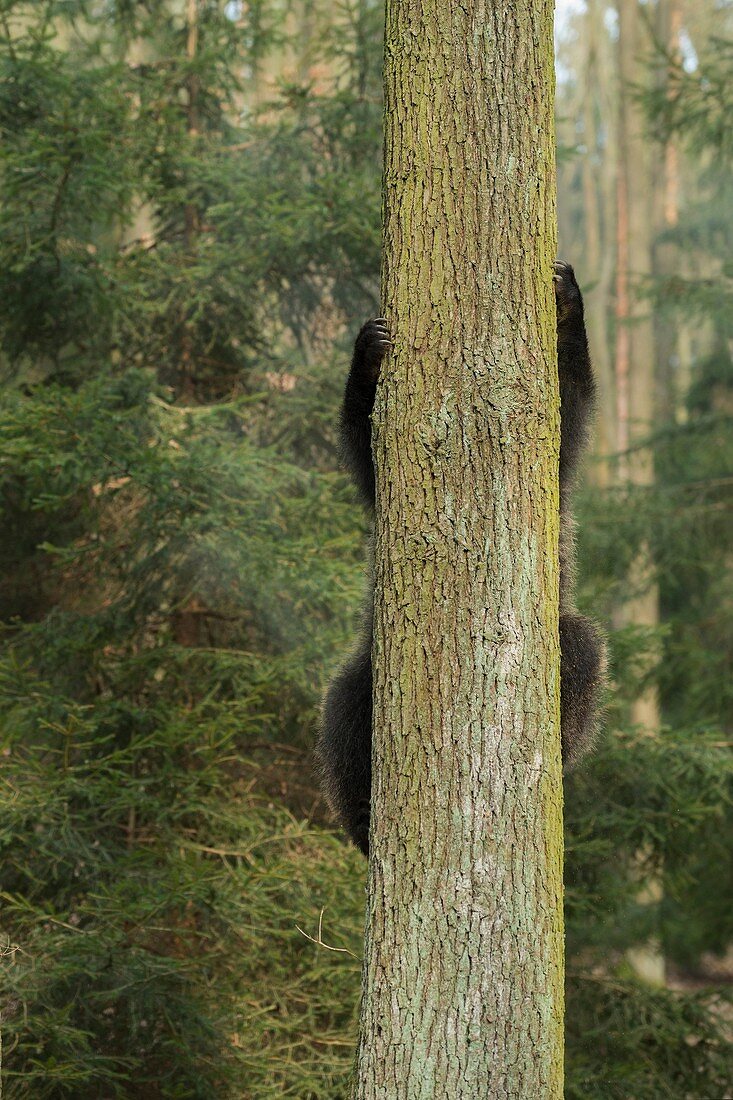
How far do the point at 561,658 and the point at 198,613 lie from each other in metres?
2.94

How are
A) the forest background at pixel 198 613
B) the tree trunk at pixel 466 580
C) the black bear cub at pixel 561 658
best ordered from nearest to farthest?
the tree trunk at pixel 466 580 → the black bear cub at pixel 561 658 → the forest background at pixel 198 613

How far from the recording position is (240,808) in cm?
598

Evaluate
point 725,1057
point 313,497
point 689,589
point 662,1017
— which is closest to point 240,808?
point 313,497

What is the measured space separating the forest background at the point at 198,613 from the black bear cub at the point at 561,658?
0.70 meters

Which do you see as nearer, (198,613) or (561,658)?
(561,658)

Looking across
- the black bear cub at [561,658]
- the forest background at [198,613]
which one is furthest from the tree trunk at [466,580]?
the forest background at [198,613]

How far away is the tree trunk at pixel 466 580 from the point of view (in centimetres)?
253

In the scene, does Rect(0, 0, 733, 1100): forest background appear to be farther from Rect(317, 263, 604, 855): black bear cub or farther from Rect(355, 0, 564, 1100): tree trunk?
Rect(355, 0, 564, 1100): tree trunk

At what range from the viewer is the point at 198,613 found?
639 cm

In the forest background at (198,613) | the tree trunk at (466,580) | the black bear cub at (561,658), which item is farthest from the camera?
the forest background at (198,613)

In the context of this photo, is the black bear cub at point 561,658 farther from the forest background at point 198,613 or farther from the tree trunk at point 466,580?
the tree trunk at point 466,580

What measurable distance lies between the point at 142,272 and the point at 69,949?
3.91 metres

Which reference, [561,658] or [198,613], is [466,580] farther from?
[198,613]

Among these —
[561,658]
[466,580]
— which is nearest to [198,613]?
[561,658]
